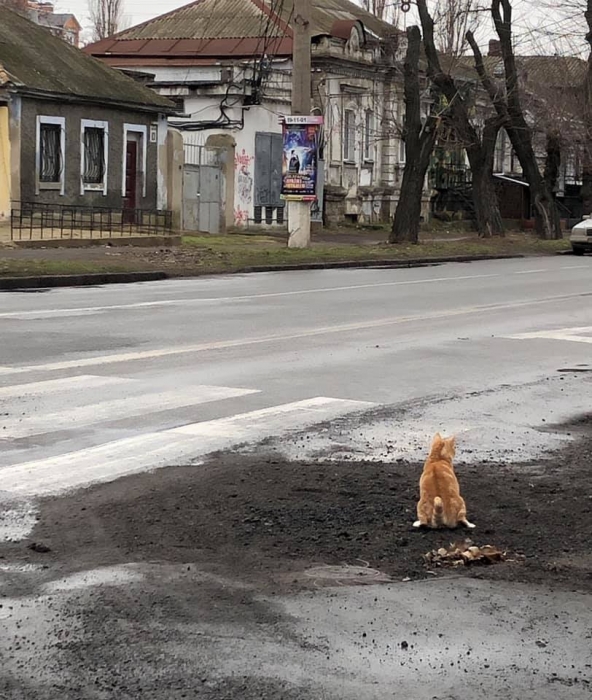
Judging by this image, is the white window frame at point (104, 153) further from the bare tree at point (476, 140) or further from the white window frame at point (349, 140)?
the white window frame at point (349, 140)

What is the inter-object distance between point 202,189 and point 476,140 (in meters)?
8.35

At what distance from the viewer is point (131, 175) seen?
1373 inches

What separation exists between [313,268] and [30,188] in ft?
29.0

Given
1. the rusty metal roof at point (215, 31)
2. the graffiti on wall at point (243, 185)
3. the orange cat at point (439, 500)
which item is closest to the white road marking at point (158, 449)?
the orange cat at point (439, 500)

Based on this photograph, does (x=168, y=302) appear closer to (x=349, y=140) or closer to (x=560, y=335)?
(x=560, y=335)

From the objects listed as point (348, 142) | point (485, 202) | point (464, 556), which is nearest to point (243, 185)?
point (348, 142)

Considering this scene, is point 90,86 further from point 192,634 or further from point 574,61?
point 192,634

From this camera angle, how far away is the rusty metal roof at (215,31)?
141ft

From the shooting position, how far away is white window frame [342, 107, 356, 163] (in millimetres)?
45688

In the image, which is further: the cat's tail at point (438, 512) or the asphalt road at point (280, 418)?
the cat's tail at point (438, 512)

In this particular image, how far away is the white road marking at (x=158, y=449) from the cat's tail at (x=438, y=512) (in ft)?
6.07

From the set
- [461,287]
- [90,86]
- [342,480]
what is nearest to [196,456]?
[342,480]

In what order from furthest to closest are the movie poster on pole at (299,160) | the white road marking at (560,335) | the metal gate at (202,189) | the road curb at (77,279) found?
the metal gate at (202,189)
the movie poster on pole at (299,160)
the road curb at (77,279)
the white road marking at (560,335)

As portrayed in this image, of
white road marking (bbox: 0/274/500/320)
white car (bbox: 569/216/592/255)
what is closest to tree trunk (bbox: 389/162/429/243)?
white car (bbox: 569/216/592/255)
